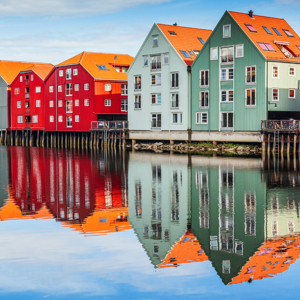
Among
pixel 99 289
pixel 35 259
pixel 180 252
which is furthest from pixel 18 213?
pixel 99 289

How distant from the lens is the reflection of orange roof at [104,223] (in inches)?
704

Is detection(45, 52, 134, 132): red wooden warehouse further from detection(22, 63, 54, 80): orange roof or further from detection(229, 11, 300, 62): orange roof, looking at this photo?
detection(229, 11, 300, 62): orange roof

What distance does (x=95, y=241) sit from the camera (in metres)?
16.3

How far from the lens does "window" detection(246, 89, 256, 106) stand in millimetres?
58500

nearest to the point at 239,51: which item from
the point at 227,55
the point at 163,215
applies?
the point at 227,55

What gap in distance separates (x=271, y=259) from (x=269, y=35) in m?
51.4

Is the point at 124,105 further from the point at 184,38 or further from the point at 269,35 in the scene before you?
the point at 269,35

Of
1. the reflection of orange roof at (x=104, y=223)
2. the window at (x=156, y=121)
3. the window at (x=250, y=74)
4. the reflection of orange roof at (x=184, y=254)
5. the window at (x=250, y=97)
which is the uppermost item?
the window at (x=250, y=74)

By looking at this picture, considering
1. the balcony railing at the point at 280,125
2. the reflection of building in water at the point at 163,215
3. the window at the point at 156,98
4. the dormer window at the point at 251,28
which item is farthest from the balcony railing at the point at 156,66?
the reflection of building in water at the point at 163,215

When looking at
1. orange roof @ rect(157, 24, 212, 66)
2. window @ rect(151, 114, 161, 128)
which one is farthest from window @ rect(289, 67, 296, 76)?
window @ rect(151, 114, 161, 128)

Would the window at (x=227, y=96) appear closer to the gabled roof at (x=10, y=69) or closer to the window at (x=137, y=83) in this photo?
the window at (x=137, y=83)

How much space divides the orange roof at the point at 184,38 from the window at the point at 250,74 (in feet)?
30.8

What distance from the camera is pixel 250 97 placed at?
58812 mm

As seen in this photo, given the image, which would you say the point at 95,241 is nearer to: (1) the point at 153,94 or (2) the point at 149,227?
(2) the point at 149,227
